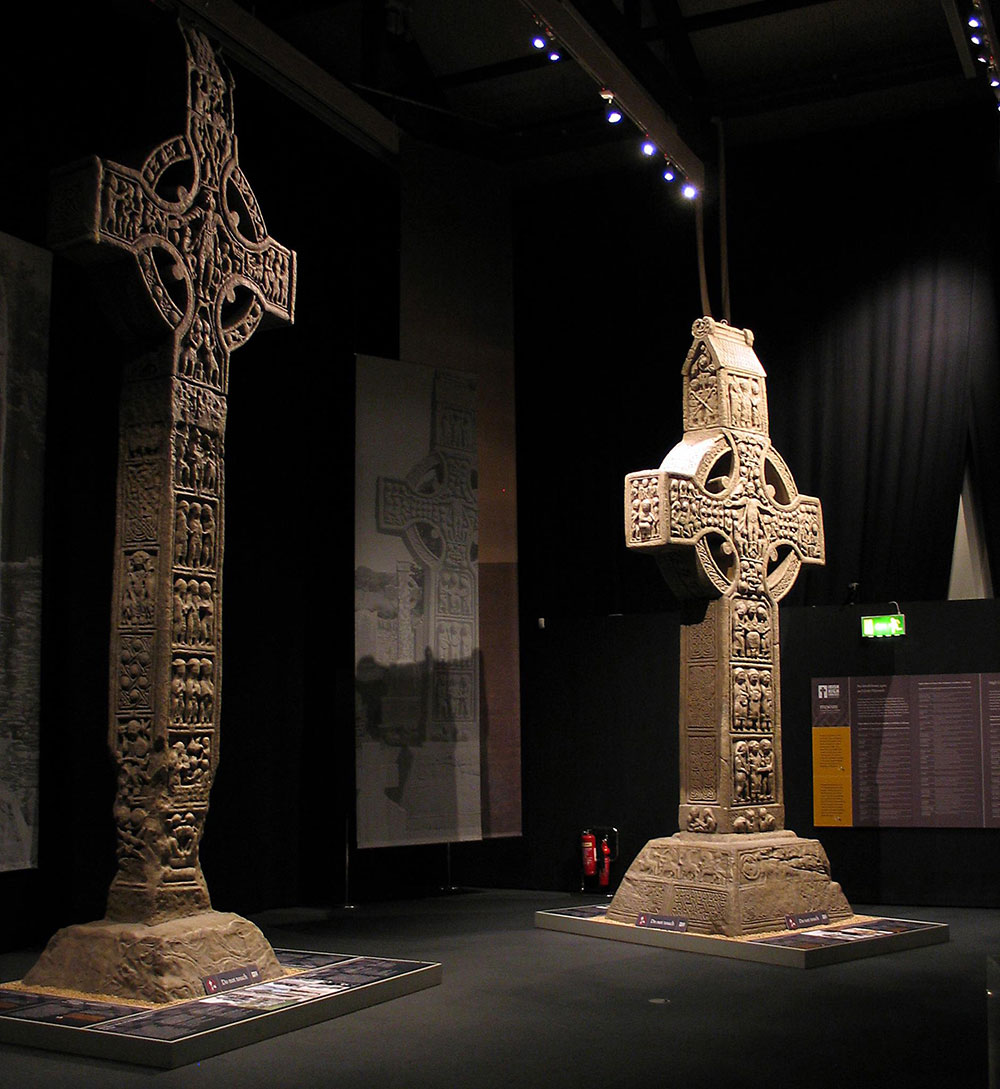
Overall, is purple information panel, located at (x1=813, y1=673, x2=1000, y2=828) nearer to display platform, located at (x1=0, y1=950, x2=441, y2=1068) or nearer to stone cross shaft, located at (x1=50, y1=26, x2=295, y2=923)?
display platform, located at (x1=0, y1=950, x2=441, y2=1068)

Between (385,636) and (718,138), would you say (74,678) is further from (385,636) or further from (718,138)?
(718,138)

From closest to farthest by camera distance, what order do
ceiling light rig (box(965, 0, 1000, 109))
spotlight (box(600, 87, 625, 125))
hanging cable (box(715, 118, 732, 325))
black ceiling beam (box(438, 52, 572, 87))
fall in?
ceiling light rig (box(965, 0, 1000, 109))
spotlight (box(600, 87, 625, 125))
hanging cable (box(715, 118, 732, 325))
black ceiling beam (box(438, 52, 572, 87))

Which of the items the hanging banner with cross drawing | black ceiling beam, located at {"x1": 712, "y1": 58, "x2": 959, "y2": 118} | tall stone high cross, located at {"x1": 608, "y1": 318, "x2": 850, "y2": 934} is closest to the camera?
tall stone high cross, located at {"x1": 608, "y1": 318, "x2": 850, "y2": 934}

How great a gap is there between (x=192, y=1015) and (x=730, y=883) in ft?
9.22

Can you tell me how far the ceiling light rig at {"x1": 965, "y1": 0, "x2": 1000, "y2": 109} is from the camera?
613cm

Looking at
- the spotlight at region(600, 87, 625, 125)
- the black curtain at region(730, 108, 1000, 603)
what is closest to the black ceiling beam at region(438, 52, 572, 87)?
the spotlight at region(600, 87, 625, 125)

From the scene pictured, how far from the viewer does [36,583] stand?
20.0ft

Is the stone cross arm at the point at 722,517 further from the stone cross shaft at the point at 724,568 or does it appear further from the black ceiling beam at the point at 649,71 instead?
the black ceiling beam at the point at 649,71

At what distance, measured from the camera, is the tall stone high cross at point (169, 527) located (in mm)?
4664

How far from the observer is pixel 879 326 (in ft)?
28.0

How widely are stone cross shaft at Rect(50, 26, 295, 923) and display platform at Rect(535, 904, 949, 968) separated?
236cm

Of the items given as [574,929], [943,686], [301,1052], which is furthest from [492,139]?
[301,1052]

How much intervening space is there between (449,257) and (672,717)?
11.0ft

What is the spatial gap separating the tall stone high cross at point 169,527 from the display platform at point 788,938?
2.12 m
